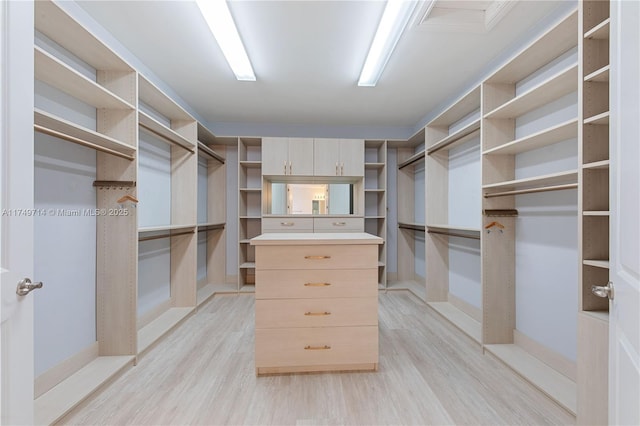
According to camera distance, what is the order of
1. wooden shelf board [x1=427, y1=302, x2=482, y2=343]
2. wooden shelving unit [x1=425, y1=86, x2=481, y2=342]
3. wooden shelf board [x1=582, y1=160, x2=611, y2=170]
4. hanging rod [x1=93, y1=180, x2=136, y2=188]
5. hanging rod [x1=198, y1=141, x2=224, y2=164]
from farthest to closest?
1. hanging rod [x1=198, y1=141, x2=224, y2=164]
2. wooden shelving unit [x1=425, y1=86, x2=481, y2=342]
3. wooden shelf board [x1=427, y1=302, x2=482, y2=343]
4. hanging rod [x1=93, y1=180, x2=136, y2=188]
5. wooden shelf board [x1=582, y1=160, x2=611, y2=170]

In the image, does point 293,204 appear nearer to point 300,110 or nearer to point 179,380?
point 300,110

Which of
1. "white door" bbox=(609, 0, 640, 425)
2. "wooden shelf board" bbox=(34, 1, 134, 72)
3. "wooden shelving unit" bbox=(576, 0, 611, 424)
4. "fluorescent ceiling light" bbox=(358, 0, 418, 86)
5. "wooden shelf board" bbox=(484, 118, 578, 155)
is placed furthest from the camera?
"fluorescent ceiling light" bbox=(358, 0, 418, 86)

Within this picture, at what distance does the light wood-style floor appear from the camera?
1589 mm

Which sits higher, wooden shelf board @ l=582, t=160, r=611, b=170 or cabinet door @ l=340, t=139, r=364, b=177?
cabinet door @ l=340, t=139, r=364, b=177

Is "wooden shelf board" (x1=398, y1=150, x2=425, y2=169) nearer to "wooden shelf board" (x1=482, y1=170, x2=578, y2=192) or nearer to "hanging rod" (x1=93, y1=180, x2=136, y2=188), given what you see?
"wooden shelf board" (x1=482, y1=170, x2=578, y2=192)

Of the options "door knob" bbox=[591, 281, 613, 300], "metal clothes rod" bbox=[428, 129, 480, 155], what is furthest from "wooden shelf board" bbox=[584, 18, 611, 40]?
"metal clothes rod" bbox=[428, 129, 480, 155]

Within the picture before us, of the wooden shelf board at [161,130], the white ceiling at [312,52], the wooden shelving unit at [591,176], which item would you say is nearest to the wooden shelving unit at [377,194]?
the white ceiling at [312,52]

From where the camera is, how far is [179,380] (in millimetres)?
1961

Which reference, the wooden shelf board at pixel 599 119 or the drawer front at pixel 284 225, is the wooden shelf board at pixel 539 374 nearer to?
the wooden shelf board at pixel 599 119

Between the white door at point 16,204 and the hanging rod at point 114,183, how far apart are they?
120cm

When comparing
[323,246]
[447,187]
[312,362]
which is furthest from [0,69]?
[447,187]

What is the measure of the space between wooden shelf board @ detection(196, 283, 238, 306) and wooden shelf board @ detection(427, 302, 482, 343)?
2844 mm

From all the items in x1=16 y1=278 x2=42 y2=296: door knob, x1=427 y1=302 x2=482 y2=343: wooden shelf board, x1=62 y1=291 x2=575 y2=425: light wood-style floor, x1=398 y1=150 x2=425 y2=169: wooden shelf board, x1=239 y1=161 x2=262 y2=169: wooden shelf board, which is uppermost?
x1=398 y1=150 x2=425 y2=169: wooden shelf board

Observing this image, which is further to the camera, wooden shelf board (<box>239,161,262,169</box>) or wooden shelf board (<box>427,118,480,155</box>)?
wooden shelf board (<box>239,161,262,169</box>)
